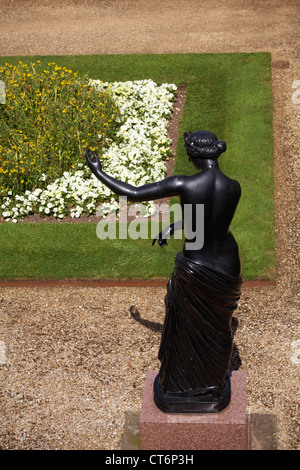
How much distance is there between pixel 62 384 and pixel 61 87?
25.1 ft

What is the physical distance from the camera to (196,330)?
7211mm

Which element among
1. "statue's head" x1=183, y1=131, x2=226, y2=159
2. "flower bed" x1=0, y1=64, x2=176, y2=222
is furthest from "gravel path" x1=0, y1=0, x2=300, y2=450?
"statue's head" x1=183, y1=131, x2=226, y2=159

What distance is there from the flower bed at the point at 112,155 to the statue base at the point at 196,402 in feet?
17.1

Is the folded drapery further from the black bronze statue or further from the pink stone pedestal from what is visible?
the pink stone pedestal

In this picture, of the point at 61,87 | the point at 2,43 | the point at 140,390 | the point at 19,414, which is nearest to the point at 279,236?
the point at 140,390

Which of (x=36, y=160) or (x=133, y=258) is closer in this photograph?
(x=133, y=258)

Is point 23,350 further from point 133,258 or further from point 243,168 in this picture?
point 243,168

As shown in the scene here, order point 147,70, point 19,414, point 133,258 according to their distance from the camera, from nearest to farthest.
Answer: point 19,414
point 133,258
point 147,70

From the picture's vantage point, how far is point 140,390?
29.3 feet

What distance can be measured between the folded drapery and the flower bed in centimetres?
516

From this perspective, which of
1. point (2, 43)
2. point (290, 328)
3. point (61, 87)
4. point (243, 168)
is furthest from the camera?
point (2, 43)

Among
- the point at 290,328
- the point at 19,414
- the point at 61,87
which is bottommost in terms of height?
the point at 19,414

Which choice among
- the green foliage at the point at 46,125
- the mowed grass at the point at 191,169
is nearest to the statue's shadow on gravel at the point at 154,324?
the mowed grass at the point at 191,169

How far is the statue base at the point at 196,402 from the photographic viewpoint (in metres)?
7.50
